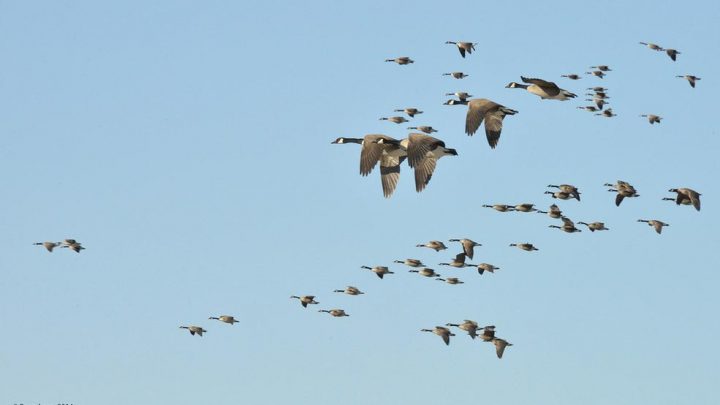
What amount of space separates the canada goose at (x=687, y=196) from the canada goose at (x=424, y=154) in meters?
9.50

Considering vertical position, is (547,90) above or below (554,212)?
above

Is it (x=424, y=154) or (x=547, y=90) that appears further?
(x=547, y=90)

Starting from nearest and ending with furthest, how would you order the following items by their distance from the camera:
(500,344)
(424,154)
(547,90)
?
(424,154) → (547,90) → (500,344)

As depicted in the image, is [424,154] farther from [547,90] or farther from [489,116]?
[547,90]

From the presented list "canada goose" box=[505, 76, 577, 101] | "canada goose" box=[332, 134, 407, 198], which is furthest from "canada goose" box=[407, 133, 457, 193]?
"canada goose" box=[505, 76, 577, 101]

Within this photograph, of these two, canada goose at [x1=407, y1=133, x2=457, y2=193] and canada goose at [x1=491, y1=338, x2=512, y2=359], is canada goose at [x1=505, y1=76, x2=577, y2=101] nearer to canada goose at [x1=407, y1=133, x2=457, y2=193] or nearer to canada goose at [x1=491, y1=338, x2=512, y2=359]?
canada goose at [x1=407, y1=133, x2=457, y2=193]

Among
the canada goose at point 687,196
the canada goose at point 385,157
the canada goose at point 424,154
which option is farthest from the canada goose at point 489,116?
the canada goose at point 687,196

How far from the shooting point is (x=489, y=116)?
5809cm

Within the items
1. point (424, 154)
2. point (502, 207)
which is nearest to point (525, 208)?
point (502, 207)

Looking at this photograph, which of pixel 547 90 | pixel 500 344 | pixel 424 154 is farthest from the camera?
pixel 500 344

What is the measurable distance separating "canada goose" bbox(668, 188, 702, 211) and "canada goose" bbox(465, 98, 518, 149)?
310 inches

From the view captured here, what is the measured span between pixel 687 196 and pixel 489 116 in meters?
8.66

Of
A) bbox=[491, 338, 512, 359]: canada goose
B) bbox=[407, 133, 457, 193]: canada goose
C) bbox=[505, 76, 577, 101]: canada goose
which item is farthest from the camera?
bbox=[491, 338, 512, 359]: canada goose

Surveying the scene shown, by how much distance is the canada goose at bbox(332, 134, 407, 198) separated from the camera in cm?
5909
